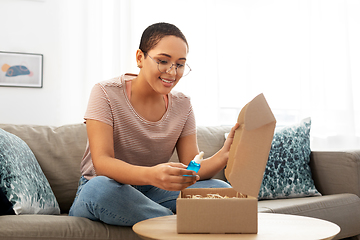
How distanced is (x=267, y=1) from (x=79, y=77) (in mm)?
1637

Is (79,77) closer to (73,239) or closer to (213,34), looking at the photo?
(213,34)

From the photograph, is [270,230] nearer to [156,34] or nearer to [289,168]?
[156,34]

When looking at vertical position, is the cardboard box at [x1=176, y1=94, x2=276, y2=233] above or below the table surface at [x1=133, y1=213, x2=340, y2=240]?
above

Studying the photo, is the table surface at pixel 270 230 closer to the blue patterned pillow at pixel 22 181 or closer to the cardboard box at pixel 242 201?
the cardboard box at pixel 242 201

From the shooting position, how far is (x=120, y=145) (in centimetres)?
135

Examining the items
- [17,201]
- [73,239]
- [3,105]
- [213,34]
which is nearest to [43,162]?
[17,201]

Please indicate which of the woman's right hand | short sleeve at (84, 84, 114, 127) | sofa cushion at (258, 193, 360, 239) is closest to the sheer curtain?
sofa cushion at (258, 193, 360, 239)

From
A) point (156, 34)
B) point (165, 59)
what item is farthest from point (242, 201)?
point (156, 34)

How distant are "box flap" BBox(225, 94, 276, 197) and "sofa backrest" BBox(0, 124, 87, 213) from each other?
111cm

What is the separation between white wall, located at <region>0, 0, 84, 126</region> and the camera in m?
2.36

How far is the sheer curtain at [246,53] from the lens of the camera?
2494mm

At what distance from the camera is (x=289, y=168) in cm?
194

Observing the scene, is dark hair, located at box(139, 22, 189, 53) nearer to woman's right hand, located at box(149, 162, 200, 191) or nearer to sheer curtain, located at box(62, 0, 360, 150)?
woman's right hand, located at box(149, 162, 200, 191)

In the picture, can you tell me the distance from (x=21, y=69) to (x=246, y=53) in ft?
5.55
